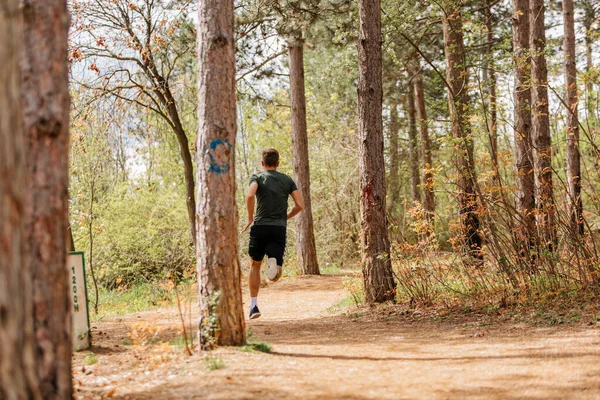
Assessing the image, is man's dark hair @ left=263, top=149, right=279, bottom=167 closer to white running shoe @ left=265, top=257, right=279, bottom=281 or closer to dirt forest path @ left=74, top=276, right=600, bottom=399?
white running shoe @ left=265, top=257, right=279, bottom=281

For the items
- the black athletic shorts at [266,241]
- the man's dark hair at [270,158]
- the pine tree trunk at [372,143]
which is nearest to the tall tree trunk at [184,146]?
the pine tree trunk at [372,143]

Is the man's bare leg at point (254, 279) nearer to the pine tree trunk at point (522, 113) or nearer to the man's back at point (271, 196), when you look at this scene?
the man's back at point (271, 196)

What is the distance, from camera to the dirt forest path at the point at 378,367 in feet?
14.5

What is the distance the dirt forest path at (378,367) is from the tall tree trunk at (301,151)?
8.92m

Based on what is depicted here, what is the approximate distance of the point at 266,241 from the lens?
26.2 ft

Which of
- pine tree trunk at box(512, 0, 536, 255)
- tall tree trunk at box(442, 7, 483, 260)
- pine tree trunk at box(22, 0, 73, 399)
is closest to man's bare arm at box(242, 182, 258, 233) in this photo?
tall tree trunk at box(442, 7, 483, 260)

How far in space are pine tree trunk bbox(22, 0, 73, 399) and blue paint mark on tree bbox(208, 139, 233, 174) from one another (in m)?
2.11

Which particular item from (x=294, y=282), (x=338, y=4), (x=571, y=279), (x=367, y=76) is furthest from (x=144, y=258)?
(x=571, y=279)

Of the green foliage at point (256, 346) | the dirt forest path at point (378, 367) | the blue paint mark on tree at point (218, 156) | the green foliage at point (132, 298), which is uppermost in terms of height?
the blue paint mark on tree at point (218, 156)

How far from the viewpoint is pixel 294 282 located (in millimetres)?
15344

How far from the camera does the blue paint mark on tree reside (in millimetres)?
5555

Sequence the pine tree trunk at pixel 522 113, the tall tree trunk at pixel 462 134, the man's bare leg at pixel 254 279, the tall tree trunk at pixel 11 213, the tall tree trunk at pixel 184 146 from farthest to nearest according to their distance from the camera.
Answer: the tall tree trunk at pixel 184 146 → the pine tree trunk at pixel 522 113 → the tall tree trunk at pixel 462 134 → the man's bare leg at pixel 254 279 → the tall tree trunk at pixel 11 213

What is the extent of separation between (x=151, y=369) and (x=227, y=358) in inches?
25.8

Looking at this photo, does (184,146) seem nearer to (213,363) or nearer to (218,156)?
(218,156)
